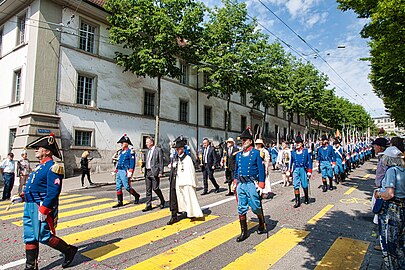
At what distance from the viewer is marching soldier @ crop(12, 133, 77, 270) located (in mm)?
3775

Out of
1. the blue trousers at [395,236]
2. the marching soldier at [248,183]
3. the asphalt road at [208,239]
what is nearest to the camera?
the blue trousers at [395,236]

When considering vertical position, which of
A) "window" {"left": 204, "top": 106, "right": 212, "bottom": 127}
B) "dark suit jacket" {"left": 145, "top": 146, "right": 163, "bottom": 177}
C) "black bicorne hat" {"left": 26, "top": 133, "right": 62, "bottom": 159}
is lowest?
"dark suit jacket" {"left": 145, "top": 146, "right": 163, "bottom": 177}

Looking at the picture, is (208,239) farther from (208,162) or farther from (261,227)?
(208,162)

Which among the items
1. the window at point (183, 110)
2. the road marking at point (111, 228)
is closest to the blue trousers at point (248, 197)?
the road marking at point (111, 228)

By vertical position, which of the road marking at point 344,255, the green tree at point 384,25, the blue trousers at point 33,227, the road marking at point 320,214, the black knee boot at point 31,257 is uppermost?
the green tree at point 384,25

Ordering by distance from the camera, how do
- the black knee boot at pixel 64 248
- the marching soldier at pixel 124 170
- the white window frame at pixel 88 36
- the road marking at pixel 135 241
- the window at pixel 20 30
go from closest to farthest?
the black knee boot at pixel 64 248 < the road marking at pixel 135 241 < the marching soldier at pixel 124 170 < the window at pixel 20 30 < the white window frame at pixel 88 36

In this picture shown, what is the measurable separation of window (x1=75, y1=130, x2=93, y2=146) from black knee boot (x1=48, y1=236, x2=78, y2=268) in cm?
1499

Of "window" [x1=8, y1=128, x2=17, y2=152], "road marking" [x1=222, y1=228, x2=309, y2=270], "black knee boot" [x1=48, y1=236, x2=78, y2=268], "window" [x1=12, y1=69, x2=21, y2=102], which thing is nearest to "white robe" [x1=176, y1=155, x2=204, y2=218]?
"road marking" [x1=222, y1=228, x2=309, y2=270]

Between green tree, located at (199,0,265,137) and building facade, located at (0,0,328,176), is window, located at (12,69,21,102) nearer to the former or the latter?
building facade, located at (0,0,328,176)

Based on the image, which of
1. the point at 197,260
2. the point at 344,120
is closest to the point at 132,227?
the point at 197,260

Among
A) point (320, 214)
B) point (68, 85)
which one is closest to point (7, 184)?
point (68, 85)

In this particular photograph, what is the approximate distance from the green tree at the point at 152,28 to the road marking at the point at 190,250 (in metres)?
13.7

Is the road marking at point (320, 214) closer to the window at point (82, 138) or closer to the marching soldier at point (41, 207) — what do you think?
the marching soldier at point (41, 207)

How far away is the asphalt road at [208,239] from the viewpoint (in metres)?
4.27
